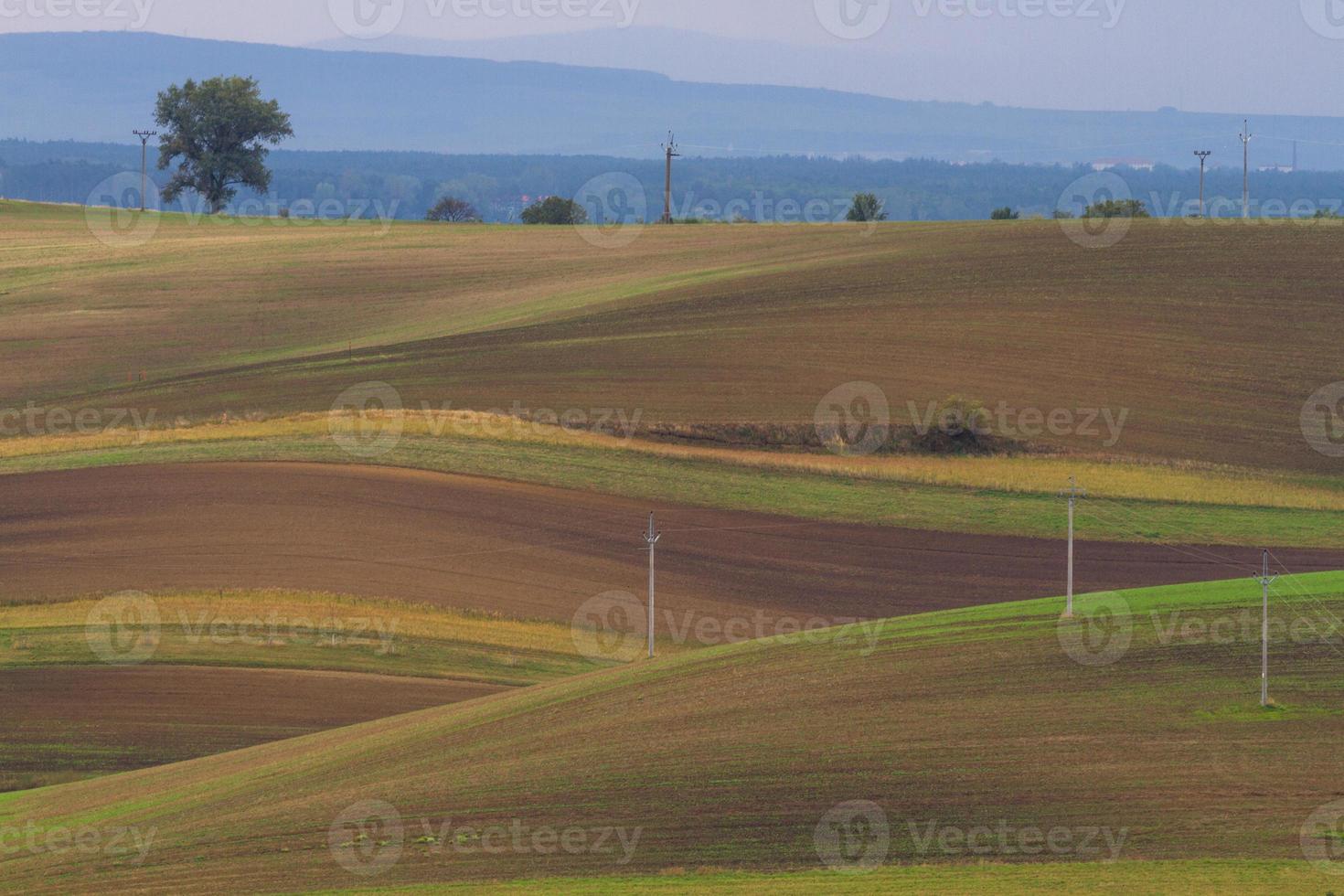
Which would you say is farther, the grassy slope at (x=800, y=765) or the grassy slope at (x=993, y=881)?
the grassy slope at (x=800, y=765)

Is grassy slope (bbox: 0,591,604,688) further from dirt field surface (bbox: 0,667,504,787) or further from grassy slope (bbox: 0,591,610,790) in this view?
dirt field surface (bbox: 0,667,504,787)

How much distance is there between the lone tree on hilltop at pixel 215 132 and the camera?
11175 centimetres

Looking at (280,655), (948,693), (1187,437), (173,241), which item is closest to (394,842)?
(948,693)

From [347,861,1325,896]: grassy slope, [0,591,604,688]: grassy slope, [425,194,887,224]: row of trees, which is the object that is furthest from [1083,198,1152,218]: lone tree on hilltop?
[347,861,1325,896]: grassy slope

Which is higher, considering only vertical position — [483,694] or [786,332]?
[786,332]

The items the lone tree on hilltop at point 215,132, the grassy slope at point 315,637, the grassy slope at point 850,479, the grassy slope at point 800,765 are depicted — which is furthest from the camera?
the lone tree on hilltop at point 215,132

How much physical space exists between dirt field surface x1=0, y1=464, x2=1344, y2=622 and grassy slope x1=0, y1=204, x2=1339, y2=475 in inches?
340

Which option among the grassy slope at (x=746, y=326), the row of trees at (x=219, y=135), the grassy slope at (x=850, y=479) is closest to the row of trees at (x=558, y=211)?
the row of trees at (x=219, y=135)

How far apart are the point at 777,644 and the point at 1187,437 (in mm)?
23203

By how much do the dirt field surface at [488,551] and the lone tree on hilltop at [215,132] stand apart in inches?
3011

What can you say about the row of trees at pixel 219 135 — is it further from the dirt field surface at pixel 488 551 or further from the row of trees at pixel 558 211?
the dirt field surface at pixel 488 551

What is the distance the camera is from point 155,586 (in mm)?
32781

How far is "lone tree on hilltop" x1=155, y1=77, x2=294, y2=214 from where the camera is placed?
367 feet

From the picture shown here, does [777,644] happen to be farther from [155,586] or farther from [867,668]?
[155,586]
